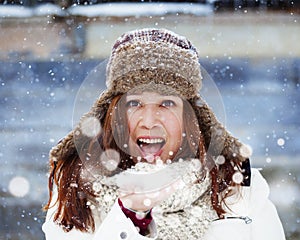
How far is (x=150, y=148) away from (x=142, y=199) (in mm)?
89

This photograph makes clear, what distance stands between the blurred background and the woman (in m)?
1.53

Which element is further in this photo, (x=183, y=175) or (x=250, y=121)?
(x=250, y=121)

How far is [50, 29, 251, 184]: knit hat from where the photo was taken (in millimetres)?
947

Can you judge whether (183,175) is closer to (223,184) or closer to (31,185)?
(223,184)

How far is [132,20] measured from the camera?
2.55 m

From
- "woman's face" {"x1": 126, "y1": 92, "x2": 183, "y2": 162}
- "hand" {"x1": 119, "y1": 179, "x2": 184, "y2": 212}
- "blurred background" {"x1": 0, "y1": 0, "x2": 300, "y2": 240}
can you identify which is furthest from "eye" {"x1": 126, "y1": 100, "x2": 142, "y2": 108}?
"blurred background" {"x1": 0, "y1": 0, "x2": 300, "y2": 240}

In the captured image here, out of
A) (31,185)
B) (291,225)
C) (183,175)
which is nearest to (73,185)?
(183,175)

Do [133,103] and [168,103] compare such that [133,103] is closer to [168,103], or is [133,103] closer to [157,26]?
[168,103]

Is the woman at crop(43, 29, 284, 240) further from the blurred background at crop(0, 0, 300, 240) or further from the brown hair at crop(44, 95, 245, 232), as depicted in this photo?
the blurred background at crop(0, 0, 300, 240)

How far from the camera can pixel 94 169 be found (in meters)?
0.96

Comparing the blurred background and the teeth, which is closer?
the teeth

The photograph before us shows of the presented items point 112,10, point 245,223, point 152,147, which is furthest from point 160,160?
point 112,10

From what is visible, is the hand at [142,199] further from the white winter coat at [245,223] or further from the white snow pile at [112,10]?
the white snow pile at [112,10]

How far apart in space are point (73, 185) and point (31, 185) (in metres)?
1.66
